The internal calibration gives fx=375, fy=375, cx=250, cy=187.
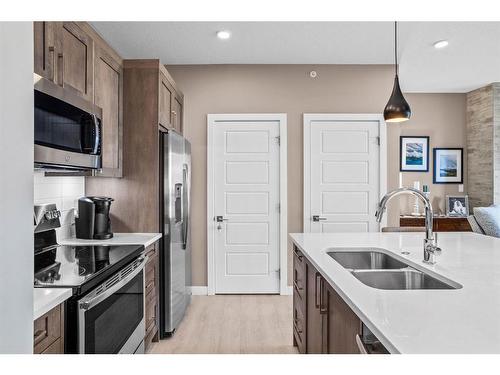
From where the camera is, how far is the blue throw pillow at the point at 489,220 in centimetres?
392

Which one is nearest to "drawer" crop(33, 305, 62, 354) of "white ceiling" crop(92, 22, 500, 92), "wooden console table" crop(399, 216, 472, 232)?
"white ceiling" crop(92, 22, 500, 92)

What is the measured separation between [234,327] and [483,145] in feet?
14.8

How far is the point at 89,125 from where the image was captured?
211 cm

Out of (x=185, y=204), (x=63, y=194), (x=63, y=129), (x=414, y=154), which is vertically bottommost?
(x=185, y=204)

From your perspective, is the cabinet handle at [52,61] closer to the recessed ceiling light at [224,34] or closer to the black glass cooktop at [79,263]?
the black glass cooktop at [79,263]

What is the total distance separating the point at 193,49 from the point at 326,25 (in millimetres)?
1360

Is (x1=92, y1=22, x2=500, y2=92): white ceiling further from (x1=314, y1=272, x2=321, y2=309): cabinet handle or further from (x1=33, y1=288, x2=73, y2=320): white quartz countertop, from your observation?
(x1=33, y1=288, x2=73, y2=320): white quartz countertop

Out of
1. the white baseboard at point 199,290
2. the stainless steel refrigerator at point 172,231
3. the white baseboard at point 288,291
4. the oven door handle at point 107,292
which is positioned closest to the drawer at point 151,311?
the stainless steel refrigerator at point 172,231

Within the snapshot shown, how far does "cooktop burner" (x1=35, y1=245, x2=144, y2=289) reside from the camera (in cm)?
165

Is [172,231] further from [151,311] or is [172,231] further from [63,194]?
[63,194]

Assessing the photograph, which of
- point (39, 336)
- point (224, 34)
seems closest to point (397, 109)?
point (224, 34)

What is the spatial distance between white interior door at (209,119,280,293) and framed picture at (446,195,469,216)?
3.06 m

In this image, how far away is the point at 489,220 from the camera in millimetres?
3957
